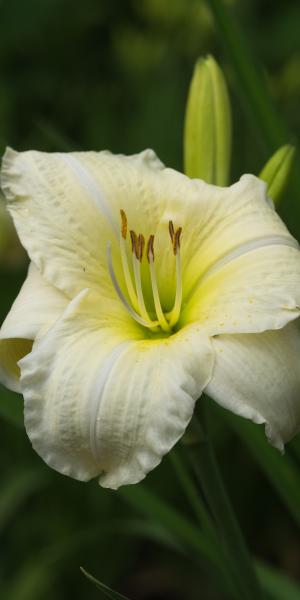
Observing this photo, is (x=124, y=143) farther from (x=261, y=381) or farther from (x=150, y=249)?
(x=261, y=381)

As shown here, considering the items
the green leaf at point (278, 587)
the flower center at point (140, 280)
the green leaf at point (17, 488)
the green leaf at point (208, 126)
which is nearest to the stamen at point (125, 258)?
the flower center at point (140, 280)

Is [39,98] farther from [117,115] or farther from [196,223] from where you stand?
[196,223]

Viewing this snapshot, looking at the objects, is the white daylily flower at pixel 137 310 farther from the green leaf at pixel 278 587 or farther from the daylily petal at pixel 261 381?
the green leaf at pixel 278 587

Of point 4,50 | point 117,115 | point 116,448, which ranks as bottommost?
point 117,115

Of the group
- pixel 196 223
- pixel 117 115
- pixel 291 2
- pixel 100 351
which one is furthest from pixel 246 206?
pixel 291 2

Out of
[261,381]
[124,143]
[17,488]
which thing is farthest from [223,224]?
[124,143]

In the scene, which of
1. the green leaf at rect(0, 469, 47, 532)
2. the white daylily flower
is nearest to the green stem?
the white daylily flower

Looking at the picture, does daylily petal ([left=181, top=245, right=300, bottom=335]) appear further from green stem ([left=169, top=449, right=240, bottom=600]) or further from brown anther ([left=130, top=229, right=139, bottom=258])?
green stem ([left=169, top=449, right=240, bottom=600])
